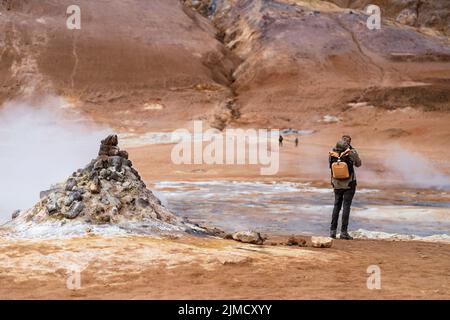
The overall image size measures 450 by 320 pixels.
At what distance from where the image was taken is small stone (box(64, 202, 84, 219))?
748cm

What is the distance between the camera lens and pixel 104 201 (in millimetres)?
7715

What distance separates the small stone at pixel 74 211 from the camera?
7477 mm

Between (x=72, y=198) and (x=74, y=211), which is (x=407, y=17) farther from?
(x=74, y=211)

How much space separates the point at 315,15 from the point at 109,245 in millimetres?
57968

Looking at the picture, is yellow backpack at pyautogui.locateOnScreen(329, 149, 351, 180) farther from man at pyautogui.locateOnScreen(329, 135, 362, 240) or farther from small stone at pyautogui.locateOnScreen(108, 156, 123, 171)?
small stone at pyautogui.locateOnScreen(108, 156, 123, 171)

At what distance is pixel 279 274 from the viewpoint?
579 cm

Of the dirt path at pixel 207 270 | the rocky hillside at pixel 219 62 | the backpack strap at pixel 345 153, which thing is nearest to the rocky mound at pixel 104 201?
the dirt path at pixel 207 270

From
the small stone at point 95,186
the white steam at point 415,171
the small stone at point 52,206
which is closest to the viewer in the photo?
the small stone at point 52,206

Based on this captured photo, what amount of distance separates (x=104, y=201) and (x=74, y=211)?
15.9 inches

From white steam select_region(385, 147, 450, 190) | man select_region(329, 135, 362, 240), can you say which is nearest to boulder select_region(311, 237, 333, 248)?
man select_region(329, 135, 362, 240)

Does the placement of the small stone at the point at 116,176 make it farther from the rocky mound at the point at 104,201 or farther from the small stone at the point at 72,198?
the small stone at the point at 72,198

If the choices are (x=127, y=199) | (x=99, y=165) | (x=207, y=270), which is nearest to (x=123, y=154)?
(x=99, y=165)

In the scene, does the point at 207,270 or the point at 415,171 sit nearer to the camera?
the point at 207,270

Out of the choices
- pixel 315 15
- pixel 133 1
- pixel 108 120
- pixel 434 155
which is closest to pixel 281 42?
pixel 315 15
